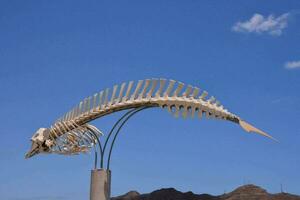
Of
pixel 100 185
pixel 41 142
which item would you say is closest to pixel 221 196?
pixel 41 142

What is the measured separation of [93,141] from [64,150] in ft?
4.56

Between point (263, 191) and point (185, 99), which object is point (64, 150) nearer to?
point (185, 99)

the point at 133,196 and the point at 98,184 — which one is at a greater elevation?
the point at 133,196

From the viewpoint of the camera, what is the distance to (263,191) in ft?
202

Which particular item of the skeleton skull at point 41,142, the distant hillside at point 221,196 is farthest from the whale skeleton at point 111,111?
the distant hillside at point 221,196

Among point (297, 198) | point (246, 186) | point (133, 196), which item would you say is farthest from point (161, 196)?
point (297, 198)

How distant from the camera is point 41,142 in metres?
20.2

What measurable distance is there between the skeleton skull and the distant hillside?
43.9m

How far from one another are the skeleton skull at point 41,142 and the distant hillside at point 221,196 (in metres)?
43.9

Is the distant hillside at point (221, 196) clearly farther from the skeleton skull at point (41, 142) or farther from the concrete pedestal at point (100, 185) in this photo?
the concrete pedestal at point (100, 185)

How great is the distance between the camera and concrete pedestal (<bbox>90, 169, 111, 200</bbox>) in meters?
17.5

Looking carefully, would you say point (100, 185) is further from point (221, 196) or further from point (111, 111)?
point (221, 196)

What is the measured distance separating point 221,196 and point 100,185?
4835cm

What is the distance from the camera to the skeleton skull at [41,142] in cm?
2005
